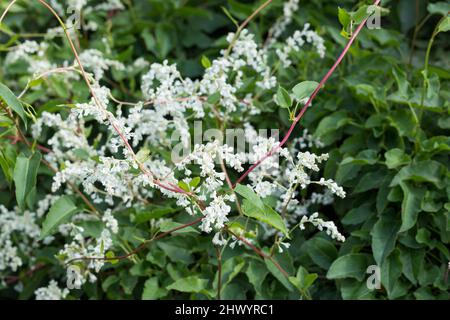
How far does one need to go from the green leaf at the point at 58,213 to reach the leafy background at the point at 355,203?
133mm

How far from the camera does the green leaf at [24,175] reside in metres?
1.70

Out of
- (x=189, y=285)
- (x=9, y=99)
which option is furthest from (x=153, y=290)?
(x=9, y=99)

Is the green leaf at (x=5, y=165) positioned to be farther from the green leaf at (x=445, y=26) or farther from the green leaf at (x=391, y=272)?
the green leaf at (x=445, y=26)

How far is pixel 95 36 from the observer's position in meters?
2.72

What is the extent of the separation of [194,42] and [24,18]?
2.36 feet

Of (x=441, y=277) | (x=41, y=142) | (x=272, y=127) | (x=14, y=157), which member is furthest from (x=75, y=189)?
(x=441, y=277)

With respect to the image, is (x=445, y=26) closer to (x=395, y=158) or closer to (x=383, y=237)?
(x=395, y=158)

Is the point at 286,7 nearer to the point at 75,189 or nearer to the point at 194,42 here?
the point at 194,42

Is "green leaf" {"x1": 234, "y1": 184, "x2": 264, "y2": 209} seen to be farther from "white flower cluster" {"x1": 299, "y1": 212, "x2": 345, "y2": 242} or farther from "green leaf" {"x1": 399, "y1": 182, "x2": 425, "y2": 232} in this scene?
"green leaf" {"x1": 399, "y1": 182, "x2": 425, "y2": 232}

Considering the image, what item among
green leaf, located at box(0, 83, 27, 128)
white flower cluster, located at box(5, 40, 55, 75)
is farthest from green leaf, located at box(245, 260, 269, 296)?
white flower cluster, located at box(5, 40, 55, 75)

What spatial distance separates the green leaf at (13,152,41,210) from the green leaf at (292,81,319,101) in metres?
0.68

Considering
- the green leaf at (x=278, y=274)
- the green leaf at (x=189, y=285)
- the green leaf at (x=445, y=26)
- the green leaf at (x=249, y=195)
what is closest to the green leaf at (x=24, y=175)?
the green leaf at (x=189, y=285)

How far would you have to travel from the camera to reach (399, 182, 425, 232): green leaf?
1.79 metres
